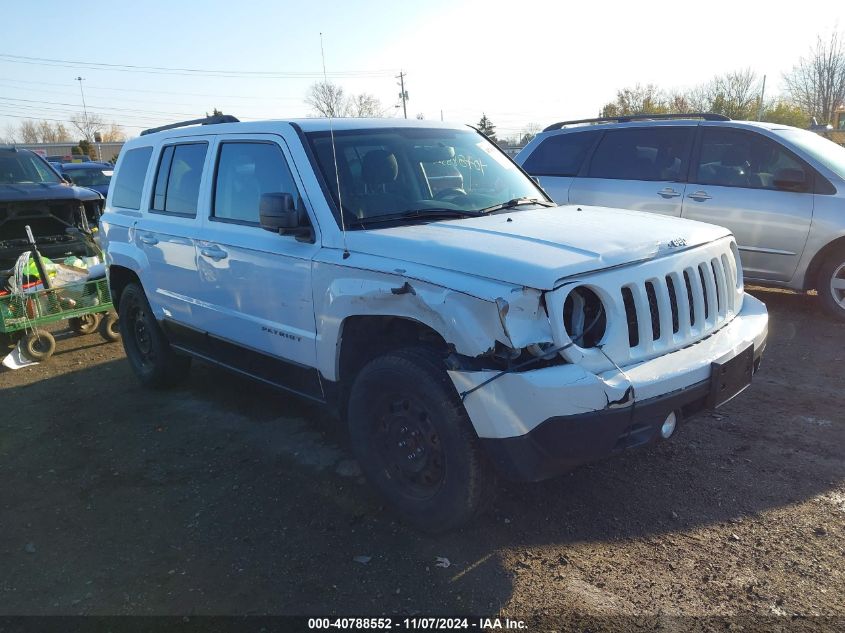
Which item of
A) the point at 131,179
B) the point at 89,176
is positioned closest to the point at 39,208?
the point at 131,179

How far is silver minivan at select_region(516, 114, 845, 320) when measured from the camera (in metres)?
6.32

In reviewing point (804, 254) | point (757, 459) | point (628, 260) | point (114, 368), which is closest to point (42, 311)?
point (114, 368)

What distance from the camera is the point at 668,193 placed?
7.09 metres

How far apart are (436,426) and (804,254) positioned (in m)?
5.11

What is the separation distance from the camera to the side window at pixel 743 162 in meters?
6.50

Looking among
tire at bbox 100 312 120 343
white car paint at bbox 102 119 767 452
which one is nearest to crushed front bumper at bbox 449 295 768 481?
white car paint at bbox 102 119 767 452

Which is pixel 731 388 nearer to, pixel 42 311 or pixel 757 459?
pixel 757 459

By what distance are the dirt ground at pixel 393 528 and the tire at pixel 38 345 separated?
203cm

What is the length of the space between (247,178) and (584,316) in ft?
7.69

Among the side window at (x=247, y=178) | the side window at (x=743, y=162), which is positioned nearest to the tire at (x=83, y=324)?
the side window at (x=247, y=178)

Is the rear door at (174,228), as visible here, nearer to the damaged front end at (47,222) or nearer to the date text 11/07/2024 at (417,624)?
the date text 11/07/2024 at (417,624)

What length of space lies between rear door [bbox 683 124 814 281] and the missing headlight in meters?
4.51

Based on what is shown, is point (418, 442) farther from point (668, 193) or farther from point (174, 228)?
point (668, 193)

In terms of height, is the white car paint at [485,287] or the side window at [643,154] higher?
the side window at [643,154]
